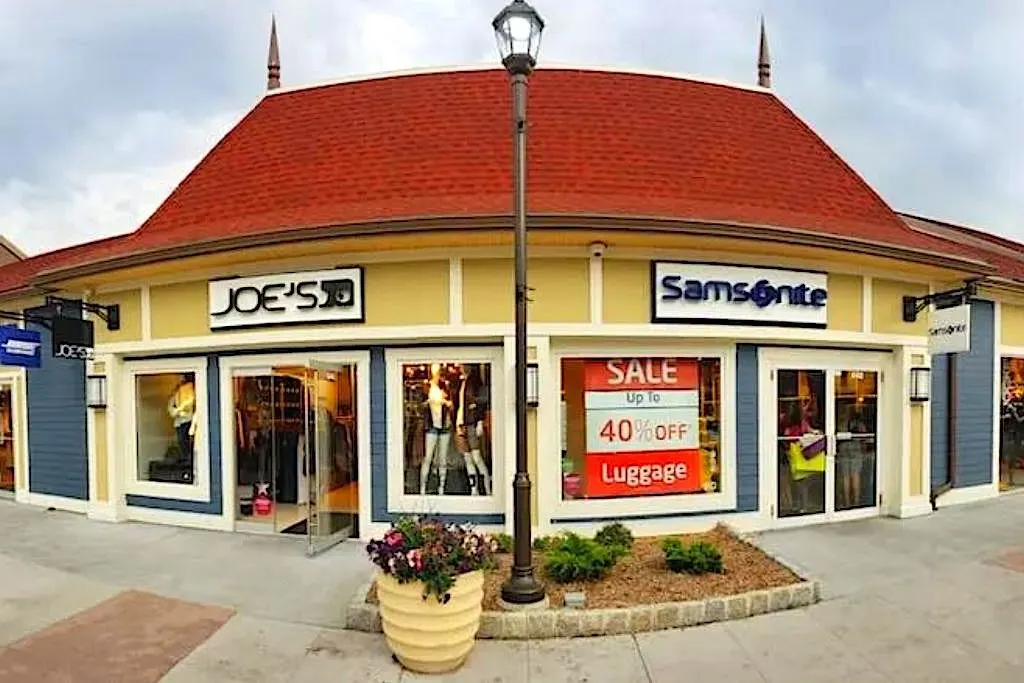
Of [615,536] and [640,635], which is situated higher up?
[615,536]

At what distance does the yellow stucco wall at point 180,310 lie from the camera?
888cm

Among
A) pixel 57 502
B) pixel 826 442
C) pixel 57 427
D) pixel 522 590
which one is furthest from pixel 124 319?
pixel 826 442

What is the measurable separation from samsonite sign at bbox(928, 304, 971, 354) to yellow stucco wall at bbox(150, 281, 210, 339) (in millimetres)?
9302

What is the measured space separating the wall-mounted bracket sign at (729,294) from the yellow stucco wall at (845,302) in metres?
0.42

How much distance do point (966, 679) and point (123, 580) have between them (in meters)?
7.00

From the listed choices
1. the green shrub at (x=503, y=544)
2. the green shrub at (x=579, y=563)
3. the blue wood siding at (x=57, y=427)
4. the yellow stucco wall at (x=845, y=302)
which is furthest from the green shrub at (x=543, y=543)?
the blue wood siding at (x=57, y=427)

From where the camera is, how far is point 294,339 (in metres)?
8.24

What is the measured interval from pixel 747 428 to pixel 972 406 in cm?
453

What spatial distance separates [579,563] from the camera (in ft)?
19.7

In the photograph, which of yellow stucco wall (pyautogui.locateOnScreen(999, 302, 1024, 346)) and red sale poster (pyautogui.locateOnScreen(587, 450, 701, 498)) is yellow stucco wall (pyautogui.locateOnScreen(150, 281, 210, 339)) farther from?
yellow stucco wall (pyautogui.locateOnScreen(999, 302, 1024, 346))

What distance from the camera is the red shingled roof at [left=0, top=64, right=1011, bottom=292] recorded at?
8484mm

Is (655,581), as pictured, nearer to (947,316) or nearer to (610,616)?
(610,616)

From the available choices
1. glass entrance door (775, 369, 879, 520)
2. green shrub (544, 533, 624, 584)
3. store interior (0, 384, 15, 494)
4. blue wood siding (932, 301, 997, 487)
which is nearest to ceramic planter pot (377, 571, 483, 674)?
green shrub (544, 533, 624, 584)

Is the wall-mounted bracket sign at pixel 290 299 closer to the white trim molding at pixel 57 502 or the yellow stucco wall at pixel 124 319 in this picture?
the yellow stucco wall at pixel 124 319
